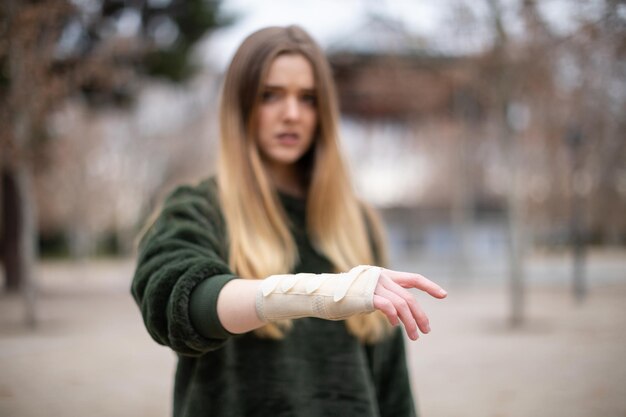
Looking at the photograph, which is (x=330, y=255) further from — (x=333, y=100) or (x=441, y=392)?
(x=441, y=392)

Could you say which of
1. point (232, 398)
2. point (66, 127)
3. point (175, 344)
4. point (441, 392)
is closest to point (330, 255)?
point (232, 398)

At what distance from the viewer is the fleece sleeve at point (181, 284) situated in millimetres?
1173

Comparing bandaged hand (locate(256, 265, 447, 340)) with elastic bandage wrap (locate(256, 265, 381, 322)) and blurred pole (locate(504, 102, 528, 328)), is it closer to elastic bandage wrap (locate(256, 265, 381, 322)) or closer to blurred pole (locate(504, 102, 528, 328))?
elastic bandage wrap (locate(256, 265, 381, 322))

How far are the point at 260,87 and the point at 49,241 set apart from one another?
36178 millimetres

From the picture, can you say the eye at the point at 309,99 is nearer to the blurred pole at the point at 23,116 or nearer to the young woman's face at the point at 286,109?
the young woman's face at the point at 286,109

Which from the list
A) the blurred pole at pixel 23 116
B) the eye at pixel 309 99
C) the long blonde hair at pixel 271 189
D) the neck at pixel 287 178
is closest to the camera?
the long blonde hair at pixel 271 189

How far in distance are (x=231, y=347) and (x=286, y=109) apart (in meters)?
0.69

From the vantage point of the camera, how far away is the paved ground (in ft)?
16.4

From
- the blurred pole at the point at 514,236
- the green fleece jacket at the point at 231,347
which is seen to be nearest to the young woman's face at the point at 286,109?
the green fleece jacket at the point at 231,347

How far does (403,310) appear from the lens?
1.00m

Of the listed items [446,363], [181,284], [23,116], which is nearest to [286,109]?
[181,284]

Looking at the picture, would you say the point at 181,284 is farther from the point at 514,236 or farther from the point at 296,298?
the point at 514,236

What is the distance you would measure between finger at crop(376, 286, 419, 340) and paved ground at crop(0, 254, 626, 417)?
414 cm

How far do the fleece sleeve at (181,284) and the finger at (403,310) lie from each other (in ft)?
1.15
